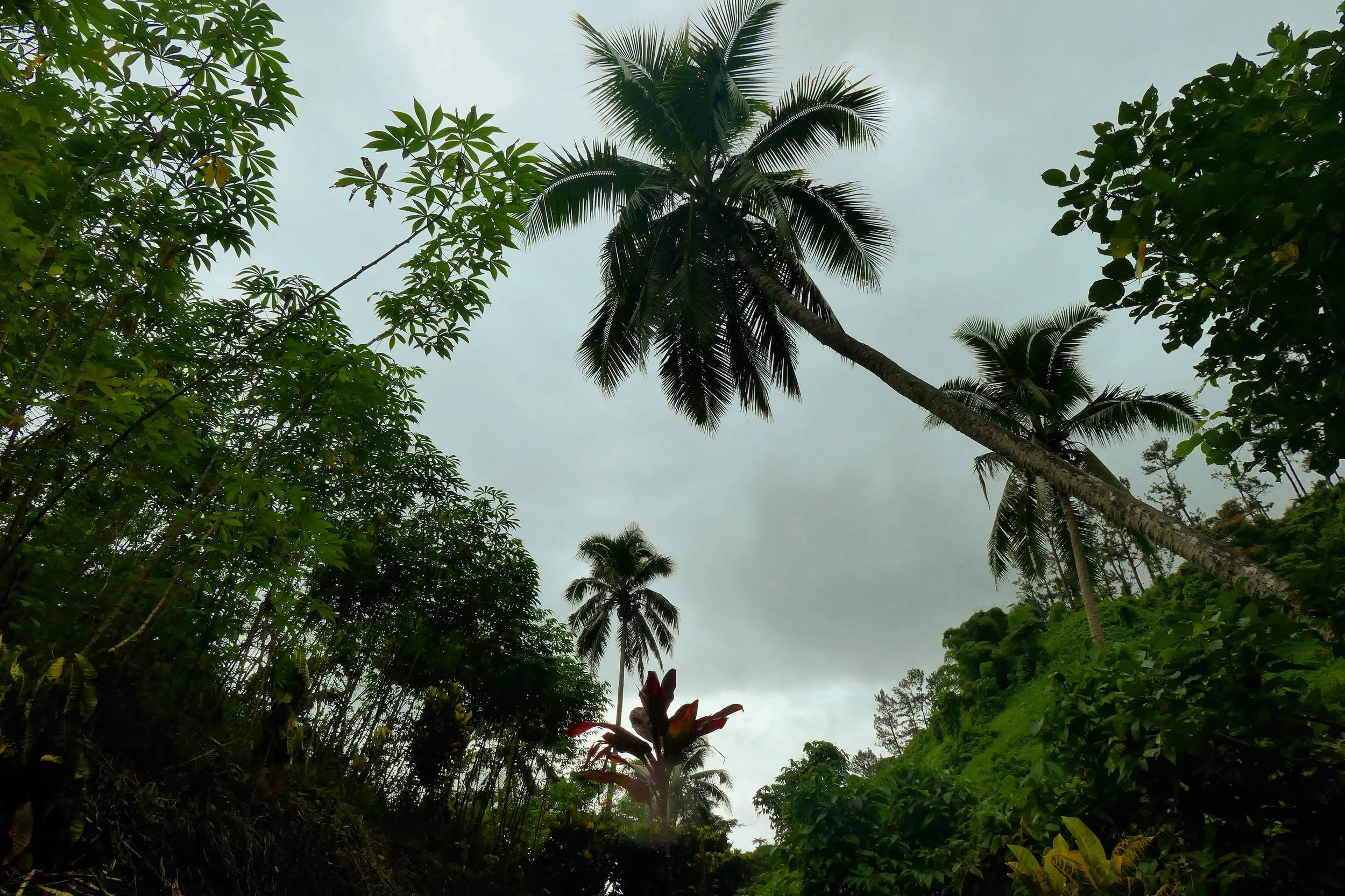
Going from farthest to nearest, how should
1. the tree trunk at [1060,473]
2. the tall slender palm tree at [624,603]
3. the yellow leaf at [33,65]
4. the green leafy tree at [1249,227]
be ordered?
the tall slender palm tree at [624,603]
the tree trunk at [1060,473]
the yellow leaf at [33,65]
the green leafy tree at [1249,227]

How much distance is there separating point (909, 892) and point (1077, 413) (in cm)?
1056

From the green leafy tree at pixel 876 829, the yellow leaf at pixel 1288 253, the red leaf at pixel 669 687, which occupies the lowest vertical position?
the green leafy tree at pixel 876 829

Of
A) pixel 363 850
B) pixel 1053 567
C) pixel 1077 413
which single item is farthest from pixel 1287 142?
pixel 1053 567

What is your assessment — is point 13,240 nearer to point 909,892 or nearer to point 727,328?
point 909,892

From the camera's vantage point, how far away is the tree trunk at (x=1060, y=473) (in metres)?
3.63

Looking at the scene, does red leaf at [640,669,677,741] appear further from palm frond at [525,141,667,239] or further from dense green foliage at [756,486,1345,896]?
palm frond at [525,141,667,239]

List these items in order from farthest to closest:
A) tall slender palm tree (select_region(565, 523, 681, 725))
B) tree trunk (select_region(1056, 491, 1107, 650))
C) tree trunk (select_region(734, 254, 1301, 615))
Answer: tall slender palm tree (select_region(565, 523, 681, 725)) → tree trunk (select_region(1056, 491, 1107, 650)) → tree trunk (select_region(734, 254, 1301, 615))

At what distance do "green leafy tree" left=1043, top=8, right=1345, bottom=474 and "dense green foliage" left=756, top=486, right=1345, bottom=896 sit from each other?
507mm

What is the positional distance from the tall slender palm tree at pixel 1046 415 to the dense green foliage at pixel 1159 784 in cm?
754

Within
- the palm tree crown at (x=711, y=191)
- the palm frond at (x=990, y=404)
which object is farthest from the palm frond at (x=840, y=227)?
the palm frond at (x=990, y=404)

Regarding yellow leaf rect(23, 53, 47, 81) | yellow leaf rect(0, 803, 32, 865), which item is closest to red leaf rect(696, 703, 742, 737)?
yellow leaf rect(0, 803, 32, 865)

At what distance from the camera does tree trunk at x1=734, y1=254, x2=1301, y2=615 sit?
363cm

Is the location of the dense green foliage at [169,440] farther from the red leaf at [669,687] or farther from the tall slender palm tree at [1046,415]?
the tall slender palm tree at [1046,415]

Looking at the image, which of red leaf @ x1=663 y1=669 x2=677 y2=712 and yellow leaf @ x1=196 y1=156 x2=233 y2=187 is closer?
yellow leaf @ x1=196 y1=156 x2=233 y2=187
